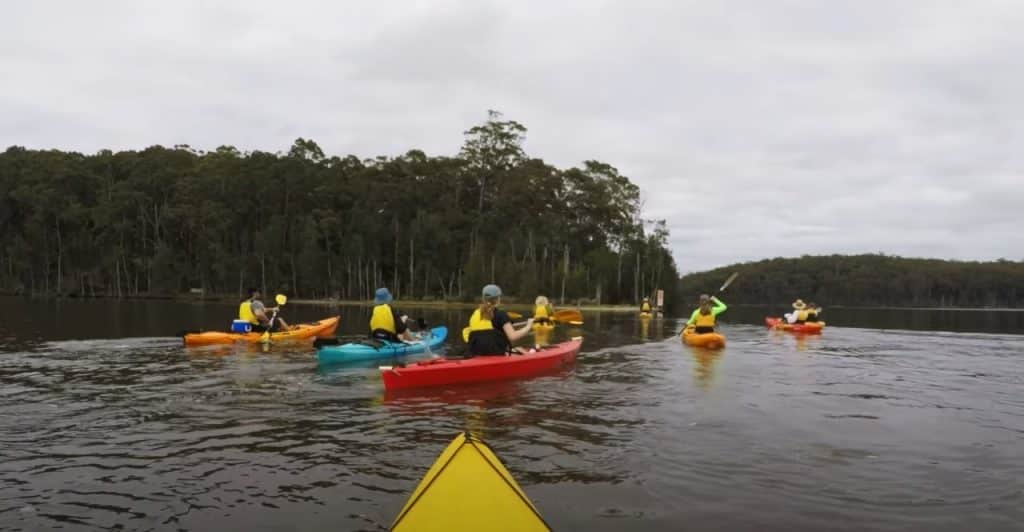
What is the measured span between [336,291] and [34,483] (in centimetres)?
6306

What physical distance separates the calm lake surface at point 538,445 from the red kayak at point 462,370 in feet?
1.20

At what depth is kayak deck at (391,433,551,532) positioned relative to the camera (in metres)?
4.12

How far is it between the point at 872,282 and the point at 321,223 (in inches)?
3601

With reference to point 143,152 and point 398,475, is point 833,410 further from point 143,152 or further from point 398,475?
point 143,152

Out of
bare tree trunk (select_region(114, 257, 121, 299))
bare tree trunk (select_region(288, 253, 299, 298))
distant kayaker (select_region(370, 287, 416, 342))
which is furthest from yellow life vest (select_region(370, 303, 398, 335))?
bare tree trunk (select_region(114, 257, 121, 299))

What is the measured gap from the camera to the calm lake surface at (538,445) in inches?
224

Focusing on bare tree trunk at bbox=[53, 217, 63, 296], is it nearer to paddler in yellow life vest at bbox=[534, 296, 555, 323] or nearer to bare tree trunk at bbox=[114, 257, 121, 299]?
bare tree trunk at bbox=[114, 257, 121, 299]

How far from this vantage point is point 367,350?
14.8m

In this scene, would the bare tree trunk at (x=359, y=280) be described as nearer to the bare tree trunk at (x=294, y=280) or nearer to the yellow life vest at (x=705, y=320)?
the bare tree trunk at (x=294, y=280)

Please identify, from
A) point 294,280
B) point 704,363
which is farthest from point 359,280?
point 704,363

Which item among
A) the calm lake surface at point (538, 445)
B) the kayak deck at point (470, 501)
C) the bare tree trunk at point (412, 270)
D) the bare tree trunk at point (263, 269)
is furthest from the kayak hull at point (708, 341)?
the bare tree trunk at point (263, 269)

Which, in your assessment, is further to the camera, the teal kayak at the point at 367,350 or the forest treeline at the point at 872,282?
the forest treeline at the point at 872,282

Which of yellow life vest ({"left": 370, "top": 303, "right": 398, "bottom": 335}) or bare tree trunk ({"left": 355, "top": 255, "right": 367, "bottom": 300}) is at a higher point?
bare tree trunk ({"left": 355, "top": 255, "right": 367, "bottom": 300})

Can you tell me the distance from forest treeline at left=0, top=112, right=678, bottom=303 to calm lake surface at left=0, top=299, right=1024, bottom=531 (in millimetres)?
50426
